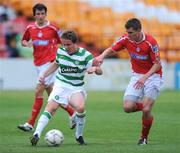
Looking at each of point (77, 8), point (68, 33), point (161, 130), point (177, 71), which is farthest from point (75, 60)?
point (77, 8)

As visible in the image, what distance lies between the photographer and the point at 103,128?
46.0ft

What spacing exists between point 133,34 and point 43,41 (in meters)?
3.67

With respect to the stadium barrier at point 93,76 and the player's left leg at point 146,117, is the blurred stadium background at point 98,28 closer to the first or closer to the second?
the stadium barrier at point 93,76

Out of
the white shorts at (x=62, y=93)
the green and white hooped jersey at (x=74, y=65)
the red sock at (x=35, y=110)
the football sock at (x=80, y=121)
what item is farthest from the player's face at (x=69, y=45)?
the red sock at (x=35, y=110)

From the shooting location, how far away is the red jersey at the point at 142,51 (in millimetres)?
11445

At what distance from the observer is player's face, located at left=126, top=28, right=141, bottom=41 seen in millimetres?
11162

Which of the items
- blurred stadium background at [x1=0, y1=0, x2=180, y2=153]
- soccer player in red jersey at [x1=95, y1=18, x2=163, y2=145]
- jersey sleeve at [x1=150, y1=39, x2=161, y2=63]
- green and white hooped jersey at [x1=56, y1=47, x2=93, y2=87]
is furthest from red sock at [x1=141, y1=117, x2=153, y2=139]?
green and white hooped jersey at [x1=56, y1=47, x2=93, y2=87]

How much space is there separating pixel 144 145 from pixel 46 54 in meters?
4.22

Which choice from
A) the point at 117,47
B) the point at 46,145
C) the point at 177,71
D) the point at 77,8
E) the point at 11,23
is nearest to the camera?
the point at 46,145

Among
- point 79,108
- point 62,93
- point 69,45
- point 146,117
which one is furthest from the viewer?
point 146,117

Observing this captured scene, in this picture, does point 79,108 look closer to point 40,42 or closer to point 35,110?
point 35,110

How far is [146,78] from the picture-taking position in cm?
1123

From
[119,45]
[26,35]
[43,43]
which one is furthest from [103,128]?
[119,45]

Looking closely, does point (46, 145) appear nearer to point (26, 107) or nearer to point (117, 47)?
point (117, 47)
